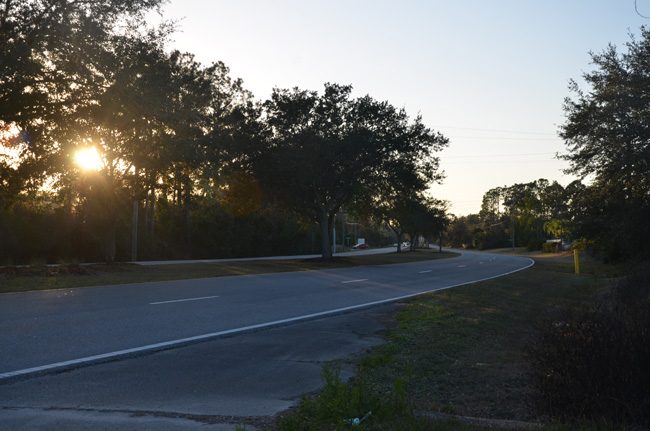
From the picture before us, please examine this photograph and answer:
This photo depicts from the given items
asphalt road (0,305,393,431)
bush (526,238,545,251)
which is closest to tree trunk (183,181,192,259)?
asphalt road (0,305,393,431)

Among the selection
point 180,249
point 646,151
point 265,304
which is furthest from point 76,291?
point 180,249

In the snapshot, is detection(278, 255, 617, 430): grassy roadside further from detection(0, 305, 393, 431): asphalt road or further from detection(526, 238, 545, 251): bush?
detection(526, 238, 545, 251): bush

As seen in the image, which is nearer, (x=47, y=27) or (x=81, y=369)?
(x=81, y=369)

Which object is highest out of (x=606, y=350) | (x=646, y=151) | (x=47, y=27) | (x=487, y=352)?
(x=47, y=27)

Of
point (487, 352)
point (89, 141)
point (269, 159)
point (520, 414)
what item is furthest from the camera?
point (269, 159)

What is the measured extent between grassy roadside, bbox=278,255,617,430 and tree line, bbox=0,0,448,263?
13031mm

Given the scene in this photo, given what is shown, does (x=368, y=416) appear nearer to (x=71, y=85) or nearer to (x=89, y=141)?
(x=71, y=85)

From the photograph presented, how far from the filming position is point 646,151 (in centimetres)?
2425

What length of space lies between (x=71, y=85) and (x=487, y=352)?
56.1 feet

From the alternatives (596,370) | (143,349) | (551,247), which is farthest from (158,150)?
(551,247)

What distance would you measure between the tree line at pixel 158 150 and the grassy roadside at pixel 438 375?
1303 cm

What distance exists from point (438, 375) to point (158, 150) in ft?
66.9

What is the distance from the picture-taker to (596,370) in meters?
5.19

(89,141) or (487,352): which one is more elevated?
(89,141)
